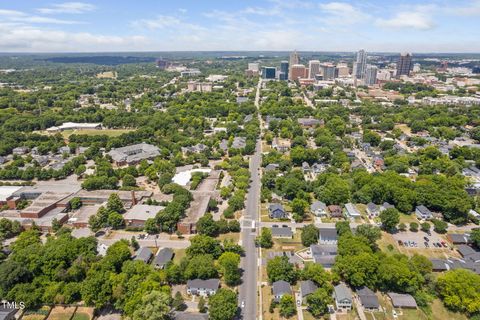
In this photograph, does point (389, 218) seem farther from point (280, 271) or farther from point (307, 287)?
point (280, 271)

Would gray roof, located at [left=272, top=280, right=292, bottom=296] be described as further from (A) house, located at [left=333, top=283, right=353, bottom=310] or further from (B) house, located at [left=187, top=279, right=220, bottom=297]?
(B) house, located at [left=187, top=279, right=220, bottom=297]

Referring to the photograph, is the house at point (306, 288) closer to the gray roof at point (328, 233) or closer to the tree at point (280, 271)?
the tree at point (280, 271)

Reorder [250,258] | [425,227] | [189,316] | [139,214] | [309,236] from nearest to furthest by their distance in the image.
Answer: [189,316], [250,258], [309,236], [425,227], [139,214]

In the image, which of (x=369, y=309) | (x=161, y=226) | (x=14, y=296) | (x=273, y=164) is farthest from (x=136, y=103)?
(x=369, y=309)

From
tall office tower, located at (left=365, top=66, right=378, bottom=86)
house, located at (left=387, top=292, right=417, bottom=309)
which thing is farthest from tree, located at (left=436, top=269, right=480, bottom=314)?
tall office tower, located at (left=365, top=66, right=378, bottom=86)

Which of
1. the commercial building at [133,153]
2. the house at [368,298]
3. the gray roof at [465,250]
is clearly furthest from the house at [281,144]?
the house at [368,298]

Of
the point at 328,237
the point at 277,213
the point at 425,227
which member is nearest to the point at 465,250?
the point at 425,227
